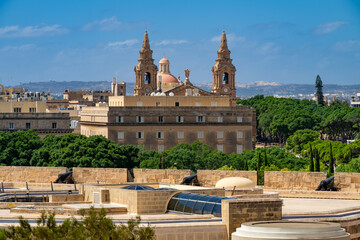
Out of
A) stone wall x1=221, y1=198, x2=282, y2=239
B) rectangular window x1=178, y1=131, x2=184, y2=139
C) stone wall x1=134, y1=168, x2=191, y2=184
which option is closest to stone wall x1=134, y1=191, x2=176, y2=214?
stone wall x1=221, y1=198, x2=282, y2=239

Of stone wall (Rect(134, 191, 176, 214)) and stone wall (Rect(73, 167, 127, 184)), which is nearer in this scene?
stone wall (Rect(134, 191, 176, 214))

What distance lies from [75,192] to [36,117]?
67.4 meters

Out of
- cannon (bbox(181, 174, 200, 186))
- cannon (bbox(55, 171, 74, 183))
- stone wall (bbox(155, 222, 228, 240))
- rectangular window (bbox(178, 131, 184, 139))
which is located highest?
rectangular window (bbox(178, 131, 184, 139))

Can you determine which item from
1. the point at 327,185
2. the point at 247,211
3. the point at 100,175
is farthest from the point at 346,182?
the point at 247,211

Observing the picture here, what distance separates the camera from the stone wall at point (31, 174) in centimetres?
5403

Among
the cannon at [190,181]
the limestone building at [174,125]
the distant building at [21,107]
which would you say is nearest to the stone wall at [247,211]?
the cannon at [190,181]

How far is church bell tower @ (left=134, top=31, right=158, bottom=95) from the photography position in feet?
527

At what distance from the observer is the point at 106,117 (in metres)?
113

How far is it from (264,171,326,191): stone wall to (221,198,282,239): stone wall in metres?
14.0

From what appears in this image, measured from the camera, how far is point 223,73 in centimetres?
16700

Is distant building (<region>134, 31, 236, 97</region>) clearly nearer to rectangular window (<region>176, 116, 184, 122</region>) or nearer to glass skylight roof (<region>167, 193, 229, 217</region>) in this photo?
rectangular window (<region>176, 116, 184, 122</region>)

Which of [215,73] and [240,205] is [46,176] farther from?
[215,73]

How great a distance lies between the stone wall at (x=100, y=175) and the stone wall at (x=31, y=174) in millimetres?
1560

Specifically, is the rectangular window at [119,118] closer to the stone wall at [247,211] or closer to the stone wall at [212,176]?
the stone wall at [212,176]
